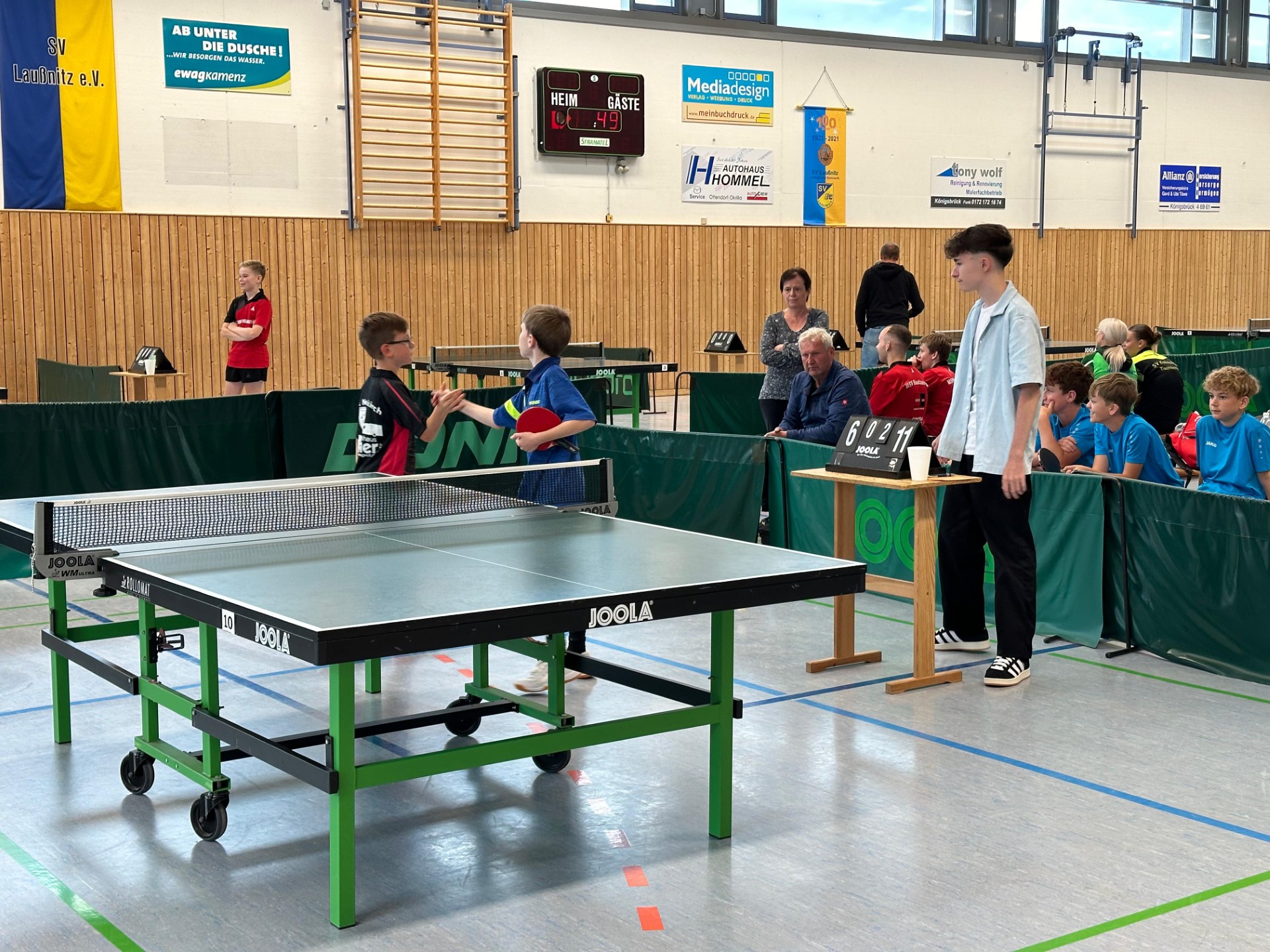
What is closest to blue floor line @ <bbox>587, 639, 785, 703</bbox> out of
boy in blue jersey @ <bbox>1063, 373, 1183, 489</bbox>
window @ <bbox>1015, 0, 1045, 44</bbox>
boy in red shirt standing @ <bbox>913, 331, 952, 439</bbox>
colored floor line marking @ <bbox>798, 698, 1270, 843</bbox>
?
colored floor line marking @ <bbox>798, 698, 1270, 843</bbox>

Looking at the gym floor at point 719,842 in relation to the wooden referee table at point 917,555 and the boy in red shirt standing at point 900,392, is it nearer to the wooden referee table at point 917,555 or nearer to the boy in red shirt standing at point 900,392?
the wooden referee table at point 917,555

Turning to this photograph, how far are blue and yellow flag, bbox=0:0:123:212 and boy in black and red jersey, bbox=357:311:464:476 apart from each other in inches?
398

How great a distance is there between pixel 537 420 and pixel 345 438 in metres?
4.04

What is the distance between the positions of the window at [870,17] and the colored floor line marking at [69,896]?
1687 cm

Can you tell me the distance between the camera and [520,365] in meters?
12.9

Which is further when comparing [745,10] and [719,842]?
[745,10]

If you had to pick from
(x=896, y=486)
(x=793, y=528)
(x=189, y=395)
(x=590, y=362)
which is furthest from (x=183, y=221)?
(x=896, y=486)

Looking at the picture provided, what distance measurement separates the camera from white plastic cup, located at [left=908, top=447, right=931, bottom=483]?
5.41m

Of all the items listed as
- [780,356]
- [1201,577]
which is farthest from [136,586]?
[780,356]

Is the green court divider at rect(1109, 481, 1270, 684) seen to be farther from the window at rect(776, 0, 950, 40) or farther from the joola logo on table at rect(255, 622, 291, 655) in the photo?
the window at rect(776, 0, 950, 40)

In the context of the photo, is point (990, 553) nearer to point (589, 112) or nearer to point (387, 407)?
point (387, 407)

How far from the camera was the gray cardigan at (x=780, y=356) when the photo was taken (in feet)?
28.9

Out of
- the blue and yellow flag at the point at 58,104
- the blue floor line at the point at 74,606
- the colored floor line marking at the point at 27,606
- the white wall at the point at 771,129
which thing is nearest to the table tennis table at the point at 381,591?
the blue floor line at the point at 74,606

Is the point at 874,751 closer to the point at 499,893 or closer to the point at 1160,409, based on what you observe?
the point at 499,893
